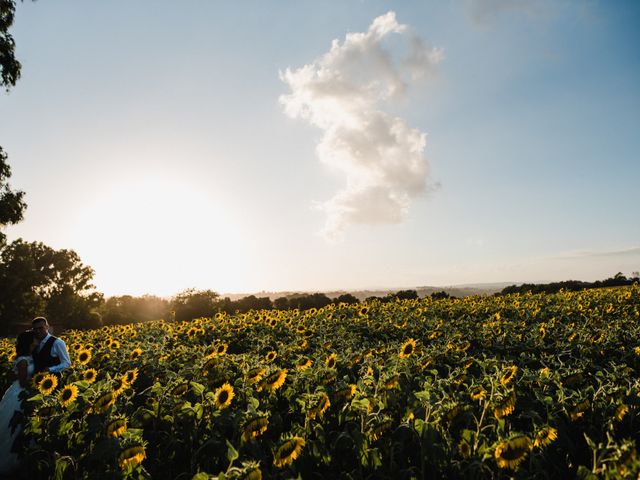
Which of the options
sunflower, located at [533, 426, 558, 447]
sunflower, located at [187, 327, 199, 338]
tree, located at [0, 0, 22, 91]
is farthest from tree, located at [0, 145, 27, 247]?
sunflower, located at [533, 426, 558, 447]

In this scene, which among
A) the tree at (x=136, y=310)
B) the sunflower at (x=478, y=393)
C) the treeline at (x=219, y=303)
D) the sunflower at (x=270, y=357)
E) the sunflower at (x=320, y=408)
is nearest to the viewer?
the sunflower at (x=320, y=408)

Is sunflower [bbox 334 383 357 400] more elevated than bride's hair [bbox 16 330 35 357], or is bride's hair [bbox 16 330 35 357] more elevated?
bride's hair [bbox 16 330 35 357]

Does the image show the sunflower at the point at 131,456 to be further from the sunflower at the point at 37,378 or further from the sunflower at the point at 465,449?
the sunflower at the point at 37,378

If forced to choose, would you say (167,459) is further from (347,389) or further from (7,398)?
(7,398)

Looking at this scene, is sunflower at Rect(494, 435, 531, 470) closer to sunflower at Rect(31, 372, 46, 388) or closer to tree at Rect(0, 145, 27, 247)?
sunflower at Rect(31, 372, 46, 388)

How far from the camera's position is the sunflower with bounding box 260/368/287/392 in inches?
169

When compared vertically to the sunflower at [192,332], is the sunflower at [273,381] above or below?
above

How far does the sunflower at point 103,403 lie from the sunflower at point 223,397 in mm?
1035

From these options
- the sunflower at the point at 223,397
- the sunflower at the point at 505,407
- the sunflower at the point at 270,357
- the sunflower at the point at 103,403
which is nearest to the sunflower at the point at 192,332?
the sunflower at the point at 270,357

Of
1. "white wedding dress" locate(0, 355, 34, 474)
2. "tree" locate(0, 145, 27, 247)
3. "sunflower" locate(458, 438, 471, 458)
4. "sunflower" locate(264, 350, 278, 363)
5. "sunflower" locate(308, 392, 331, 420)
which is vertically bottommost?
"white wedding dress" locate(0, 355, 34, 474)

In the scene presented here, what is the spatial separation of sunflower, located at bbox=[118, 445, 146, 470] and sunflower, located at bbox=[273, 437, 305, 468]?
1.15 m

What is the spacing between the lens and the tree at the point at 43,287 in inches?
1663

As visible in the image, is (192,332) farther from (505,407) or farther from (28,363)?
(505,407)

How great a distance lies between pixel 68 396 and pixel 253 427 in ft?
9.46
